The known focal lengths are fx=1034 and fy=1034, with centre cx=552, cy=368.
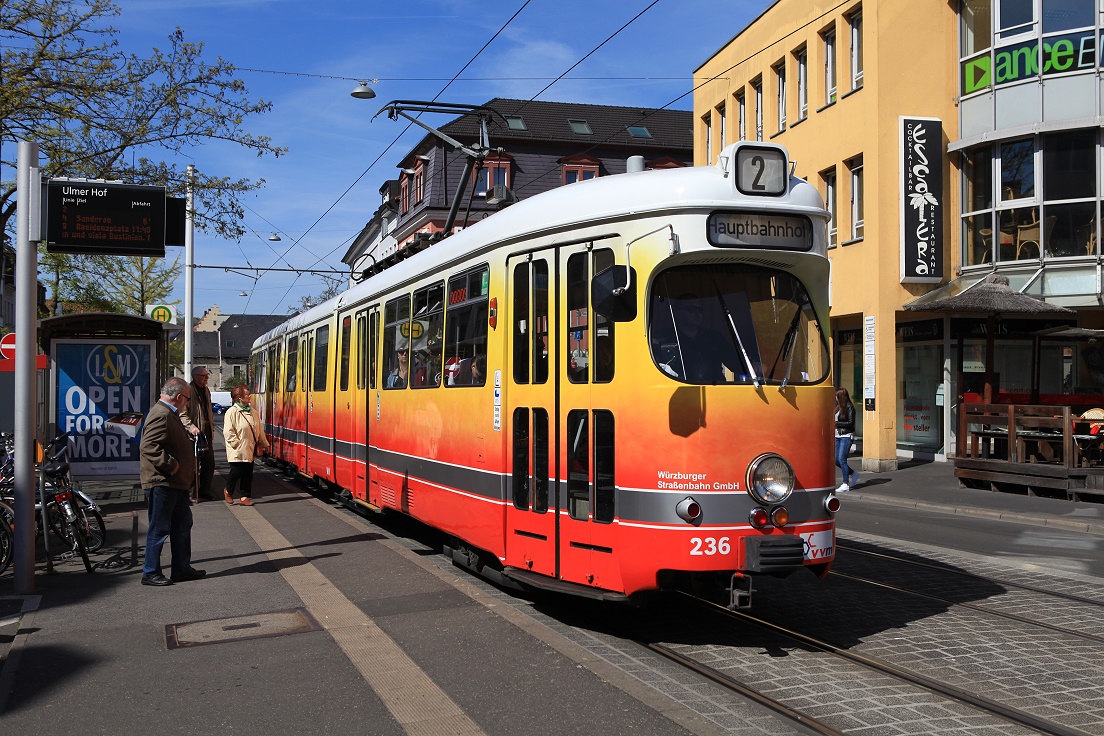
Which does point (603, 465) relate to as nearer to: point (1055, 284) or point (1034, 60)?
point (1055, 284)

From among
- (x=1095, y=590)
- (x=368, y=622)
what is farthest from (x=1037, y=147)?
(x=368, y=622)

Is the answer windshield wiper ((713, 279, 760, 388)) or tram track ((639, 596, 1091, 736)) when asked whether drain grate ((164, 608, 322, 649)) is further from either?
windshield wiper ((713, 279, 760, 388))

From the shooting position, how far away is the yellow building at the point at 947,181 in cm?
2042

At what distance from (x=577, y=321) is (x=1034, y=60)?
→ 1751 centimetres

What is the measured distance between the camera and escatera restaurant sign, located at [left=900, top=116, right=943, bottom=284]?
71.5ft

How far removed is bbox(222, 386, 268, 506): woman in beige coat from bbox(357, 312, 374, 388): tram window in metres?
3.17

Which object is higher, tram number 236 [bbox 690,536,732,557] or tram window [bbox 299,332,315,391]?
tram window [bbox 299,332,315,391]

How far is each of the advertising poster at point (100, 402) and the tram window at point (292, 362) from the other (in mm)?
3362

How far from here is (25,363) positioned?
8500 mm

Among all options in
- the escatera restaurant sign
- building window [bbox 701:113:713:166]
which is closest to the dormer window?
building window [bbox 701:113:713:166]

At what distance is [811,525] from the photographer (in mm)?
6695

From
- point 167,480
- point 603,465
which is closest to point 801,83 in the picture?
point 167,480

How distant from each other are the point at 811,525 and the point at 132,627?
4.78m

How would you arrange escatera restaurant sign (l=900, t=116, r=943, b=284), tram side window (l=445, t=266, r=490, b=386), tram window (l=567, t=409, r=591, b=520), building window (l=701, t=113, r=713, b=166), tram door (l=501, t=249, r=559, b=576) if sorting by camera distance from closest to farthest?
tram window (l=567, t=409, r=591, b=520) < tram door (l=501, t=249, r=559, b=576) < tram side window (l=445, t=266, r=490, b=386) < escatera restaurant sign (l=900, t=116, r=943, b=284) < building window (l=701, t=113, r=713, b=166)
